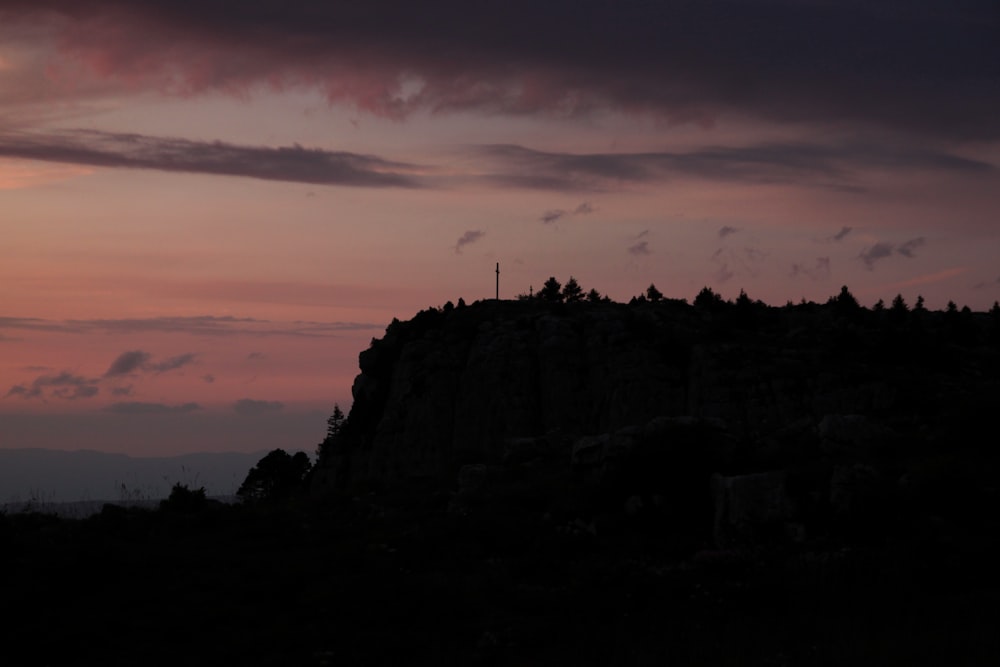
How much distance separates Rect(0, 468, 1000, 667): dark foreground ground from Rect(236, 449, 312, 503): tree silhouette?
4347 centimetres

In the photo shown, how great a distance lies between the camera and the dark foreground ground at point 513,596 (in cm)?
1717

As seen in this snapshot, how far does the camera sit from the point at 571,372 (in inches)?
2773

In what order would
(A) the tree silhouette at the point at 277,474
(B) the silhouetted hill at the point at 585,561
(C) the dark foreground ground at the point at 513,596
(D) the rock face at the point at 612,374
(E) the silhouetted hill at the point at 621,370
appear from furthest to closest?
(A) the tree silhouette at the point at 277,474, (E) the silhouetted hill at the point at 621,370, (D) the rock face at the point at 612,374, (B) the silhouetted hill at the point at 585,561, (C) the dark foreground ground at the point at 513,596

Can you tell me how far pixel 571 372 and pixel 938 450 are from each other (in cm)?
4136

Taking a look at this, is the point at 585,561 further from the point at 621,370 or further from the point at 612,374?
the point at 612,374

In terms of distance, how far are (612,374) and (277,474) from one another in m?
28.6

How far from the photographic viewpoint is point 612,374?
6812 cm

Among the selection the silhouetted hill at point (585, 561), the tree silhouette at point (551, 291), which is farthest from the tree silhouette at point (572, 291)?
the silhouetted hill at point (585, 561)

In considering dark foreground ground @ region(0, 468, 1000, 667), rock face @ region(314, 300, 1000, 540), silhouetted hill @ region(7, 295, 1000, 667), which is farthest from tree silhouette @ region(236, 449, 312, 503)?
dark foreground ground @ region(0, 468, 1000, 667)

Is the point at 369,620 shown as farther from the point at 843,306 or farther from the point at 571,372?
the point at 843,306

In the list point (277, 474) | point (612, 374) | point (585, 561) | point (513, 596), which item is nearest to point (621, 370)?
point (612, 374)

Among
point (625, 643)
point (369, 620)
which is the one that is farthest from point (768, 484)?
point (369, 620)

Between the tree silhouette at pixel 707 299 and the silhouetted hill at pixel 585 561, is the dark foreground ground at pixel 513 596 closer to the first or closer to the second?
the silhouetted hill at pixel 585 561

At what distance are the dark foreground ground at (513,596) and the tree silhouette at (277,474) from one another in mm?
43472
